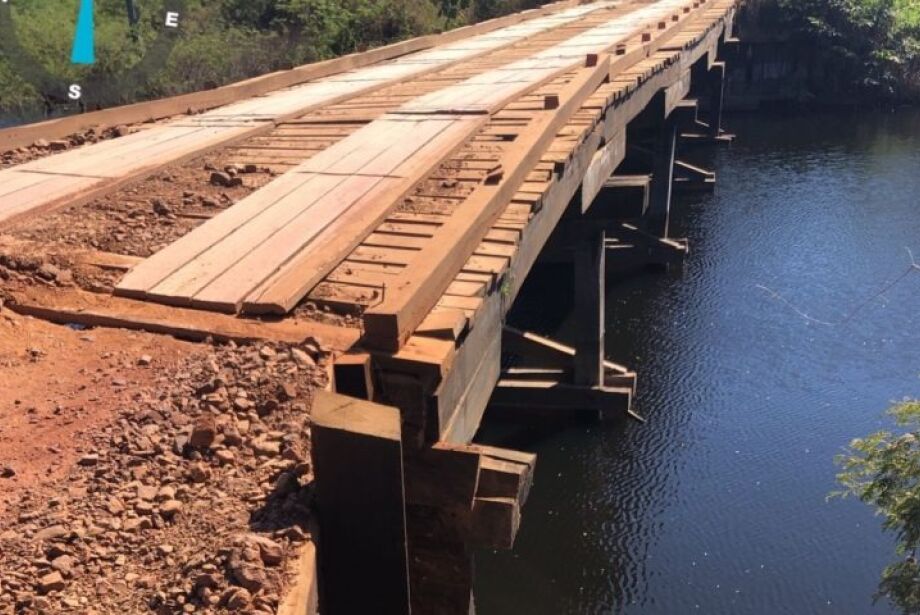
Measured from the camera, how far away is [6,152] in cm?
809

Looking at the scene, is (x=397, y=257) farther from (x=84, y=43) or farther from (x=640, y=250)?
(x=84, y=43)

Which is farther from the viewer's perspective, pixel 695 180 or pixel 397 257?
pixel 695 180

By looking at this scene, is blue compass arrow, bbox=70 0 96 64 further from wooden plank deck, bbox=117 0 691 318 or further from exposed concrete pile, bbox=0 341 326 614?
exposed concrete pile, bbox=0 341 326 614

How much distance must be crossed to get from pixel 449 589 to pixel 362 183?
133 inches

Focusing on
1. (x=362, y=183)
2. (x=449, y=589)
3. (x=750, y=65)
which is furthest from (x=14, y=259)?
(x=750, y=65)

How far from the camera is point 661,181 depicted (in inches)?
696

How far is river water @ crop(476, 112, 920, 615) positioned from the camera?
9.00 m

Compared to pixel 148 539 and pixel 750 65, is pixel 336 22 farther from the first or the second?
pixel 148 539

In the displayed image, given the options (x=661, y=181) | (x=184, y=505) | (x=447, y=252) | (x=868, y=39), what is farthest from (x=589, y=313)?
(x=868, y=39)

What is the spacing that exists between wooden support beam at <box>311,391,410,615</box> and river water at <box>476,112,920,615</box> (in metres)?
5.52

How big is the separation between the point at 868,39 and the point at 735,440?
26.2 m

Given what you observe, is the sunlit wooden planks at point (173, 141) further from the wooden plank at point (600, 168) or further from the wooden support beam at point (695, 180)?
the wooden support beam at point (695, 180)

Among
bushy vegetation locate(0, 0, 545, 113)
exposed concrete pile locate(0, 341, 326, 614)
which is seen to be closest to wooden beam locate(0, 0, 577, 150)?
exposed concrete pile locate(0, 341, 326, 614)

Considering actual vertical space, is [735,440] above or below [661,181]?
below
